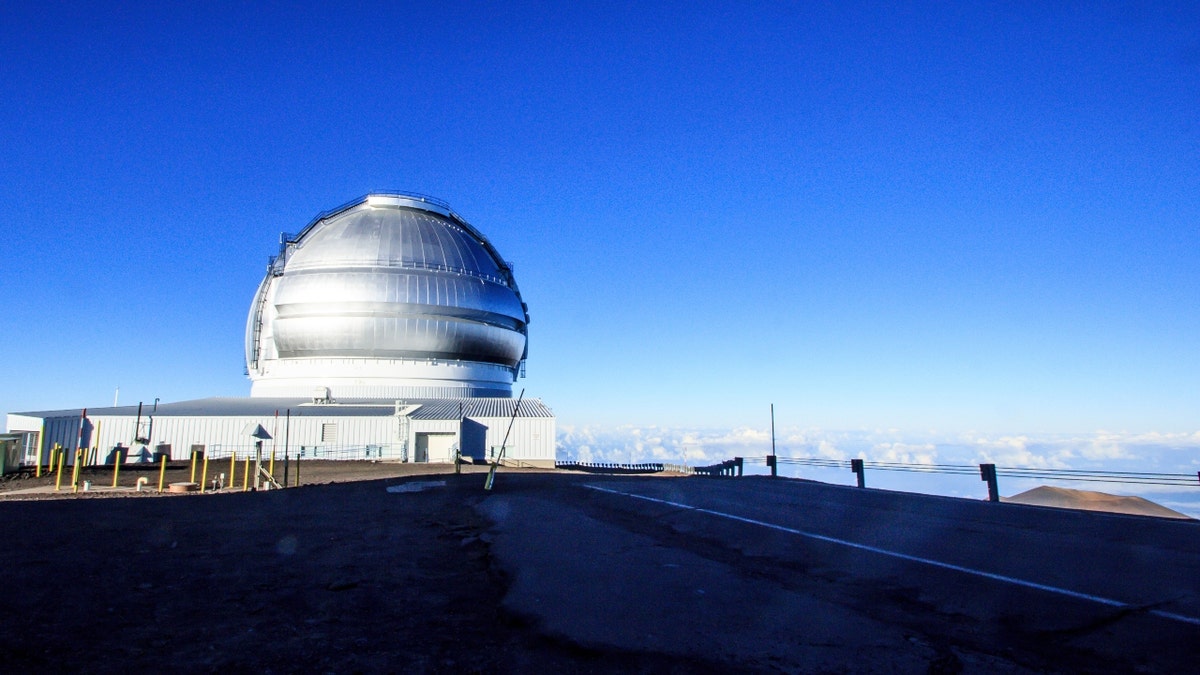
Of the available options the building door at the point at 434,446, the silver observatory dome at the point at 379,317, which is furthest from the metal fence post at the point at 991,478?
the silver observatory dome at the point at 379,317

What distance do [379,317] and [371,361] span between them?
289 centimetres

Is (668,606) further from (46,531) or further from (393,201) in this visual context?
(393,201)

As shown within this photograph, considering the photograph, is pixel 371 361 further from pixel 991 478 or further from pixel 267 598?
pixel 267 598

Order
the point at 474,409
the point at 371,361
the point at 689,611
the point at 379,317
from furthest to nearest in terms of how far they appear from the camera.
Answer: the point at 371,361 < the point at 379,317 < the point at 474,409 < the point at 689,611

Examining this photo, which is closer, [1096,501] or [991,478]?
[991,478]

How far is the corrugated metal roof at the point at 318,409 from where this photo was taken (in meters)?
36.0

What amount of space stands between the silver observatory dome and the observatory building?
0.08 m

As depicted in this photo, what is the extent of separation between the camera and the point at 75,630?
4.99 meters

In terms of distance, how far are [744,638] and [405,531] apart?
660cm

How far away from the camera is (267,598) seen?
599cm

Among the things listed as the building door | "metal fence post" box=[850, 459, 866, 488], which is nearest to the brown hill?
"metal fence post" box=[850, 459, 866, 488]

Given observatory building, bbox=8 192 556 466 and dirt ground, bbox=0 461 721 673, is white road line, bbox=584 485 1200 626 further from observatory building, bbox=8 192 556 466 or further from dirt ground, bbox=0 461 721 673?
observatory building, bbox=8 192 556 466

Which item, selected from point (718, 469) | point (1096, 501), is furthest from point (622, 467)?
point (1096, 501)

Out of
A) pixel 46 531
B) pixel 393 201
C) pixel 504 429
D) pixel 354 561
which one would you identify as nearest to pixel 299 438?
pixel 504 429
